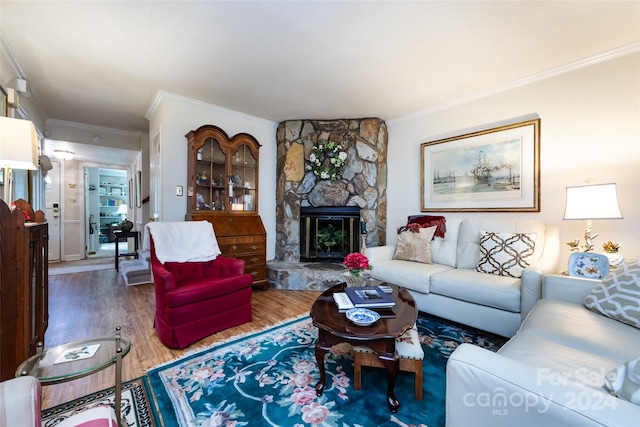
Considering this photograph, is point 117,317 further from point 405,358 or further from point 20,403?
point 405,358

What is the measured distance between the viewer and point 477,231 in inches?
107

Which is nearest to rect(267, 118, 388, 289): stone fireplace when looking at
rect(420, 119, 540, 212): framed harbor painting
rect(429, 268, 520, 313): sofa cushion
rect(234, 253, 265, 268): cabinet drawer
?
rect(234, 253, 265, 268): cabinet drawer

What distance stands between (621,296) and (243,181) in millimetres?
3599

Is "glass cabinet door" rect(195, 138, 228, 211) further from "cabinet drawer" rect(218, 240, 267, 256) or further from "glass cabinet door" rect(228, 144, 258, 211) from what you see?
"cabinet drawer" rect(218, 240, 267, 256)

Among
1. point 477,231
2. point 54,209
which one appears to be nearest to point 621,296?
point 477,231

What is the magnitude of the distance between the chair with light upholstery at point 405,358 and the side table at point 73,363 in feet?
3.77

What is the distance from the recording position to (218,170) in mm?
3379

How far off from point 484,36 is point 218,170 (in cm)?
309

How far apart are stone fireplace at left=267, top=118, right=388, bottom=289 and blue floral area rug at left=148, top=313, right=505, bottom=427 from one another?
1836 millimetres

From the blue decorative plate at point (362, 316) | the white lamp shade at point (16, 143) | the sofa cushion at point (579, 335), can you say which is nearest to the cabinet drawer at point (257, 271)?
the blue decorative plate at point (362, 316)

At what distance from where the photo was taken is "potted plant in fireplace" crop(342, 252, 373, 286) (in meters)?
1.93

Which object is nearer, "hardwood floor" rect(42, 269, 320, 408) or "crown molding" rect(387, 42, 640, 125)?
"hardwood floor" rect(42, 269, 320, 408)

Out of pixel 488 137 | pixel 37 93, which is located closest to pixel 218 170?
pixel 37 93

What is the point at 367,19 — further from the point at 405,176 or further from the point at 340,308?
the point at 405,176
